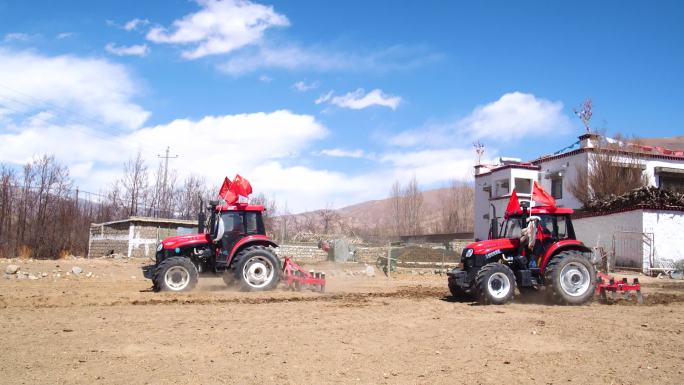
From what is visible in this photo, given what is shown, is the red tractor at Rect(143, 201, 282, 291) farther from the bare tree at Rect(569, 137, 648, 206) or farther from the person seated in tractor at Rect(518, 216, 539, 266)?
the bare tree at Rect(569, 137, 648, 206)

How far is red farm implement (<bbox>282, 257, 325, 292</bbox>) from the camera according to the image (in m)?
12.9

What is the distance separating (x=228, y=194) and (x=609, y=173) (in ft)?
77.2

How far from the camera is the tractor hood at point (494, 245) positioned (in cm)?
1091

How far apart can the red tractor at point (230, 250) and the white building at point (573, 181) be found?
13.3m

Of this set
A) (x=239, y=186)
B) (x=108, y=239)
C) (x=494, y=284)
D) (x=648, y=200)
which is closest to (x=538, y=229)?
(x=494, y=284)

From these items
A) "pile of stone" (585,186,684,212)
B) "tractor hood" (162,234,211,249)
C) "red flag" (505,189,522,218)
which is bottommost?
"tractor hood" (162,234,211,249)

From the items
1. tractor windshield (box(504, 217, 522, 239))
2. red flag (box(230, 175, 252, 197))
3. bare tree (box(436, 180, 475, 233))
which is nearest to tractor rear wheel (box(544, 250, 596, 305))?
tractor windshield (box(504, 217, 522, 239))

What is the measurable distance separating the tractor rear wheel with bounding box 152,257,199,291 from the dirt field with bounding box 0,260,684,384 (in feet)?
2.56

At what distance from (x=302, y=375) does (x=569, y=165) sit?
98.7 feet

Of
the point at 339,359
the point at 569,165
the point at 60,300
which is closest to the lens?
the point at 339,359

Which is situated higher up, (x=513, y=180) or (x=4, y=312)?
(x=513, y=180)

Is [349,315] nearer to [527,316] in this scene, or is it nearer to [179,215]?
[527,316]

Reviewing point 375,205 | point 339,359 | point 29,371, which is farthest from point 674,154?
point 375,205

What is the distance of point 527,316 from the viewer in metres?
9.16
